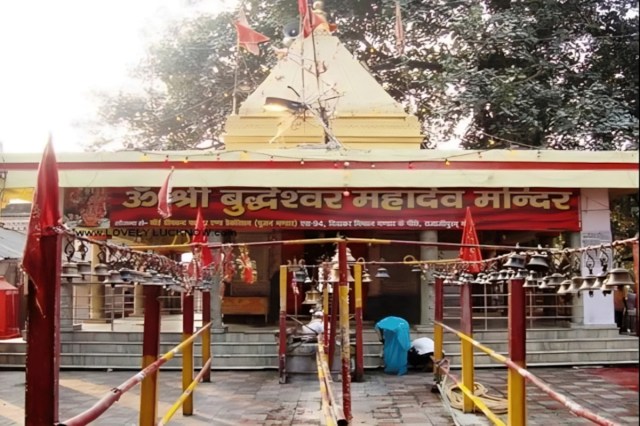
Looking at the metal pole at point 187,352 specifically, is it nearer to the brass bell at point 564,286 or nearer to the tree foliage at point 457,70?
the brass bell at point 564,286

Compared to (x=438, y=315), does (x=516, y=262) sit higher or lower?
higher

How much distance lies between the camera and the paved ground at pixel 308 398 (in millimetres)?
8484

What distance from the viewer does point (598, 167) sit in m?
14.0

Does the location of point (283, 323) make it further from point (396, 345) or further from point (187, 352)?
point (187, 352)

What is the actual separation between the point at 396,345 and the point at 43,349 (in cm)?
947

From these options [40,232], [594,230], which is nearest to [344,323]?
[40,232]

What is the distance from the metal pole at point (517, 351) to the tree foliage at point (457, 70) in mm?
14050

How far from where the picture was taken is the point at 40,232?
11.0 ft

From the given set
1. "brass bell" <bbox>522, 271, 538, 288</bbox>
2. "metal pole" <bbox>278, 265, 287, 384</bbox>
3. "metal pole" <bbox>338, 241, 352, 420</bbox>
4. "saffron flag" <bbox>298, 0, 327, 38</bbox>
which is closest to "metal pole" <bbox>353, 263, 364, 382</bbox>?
"metal pole" <bbox>278, 265, 287, 384</bbox>

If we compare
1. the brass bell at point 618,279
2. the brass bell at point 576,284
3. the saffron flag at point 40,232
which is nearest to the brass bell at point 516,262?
the brass bell at point 576,284

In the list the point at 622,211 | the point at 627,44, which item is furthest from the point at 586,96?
the point at 622,211

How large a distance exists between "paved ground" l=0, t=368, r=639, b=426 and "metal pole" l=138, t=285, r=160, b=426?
2.55 meters

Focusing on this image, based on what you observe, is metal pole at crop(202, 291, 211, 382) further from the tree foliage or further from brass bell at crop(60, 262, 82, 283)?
the tree foliage

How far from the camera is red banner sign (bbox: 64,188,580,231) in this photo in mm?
14211
